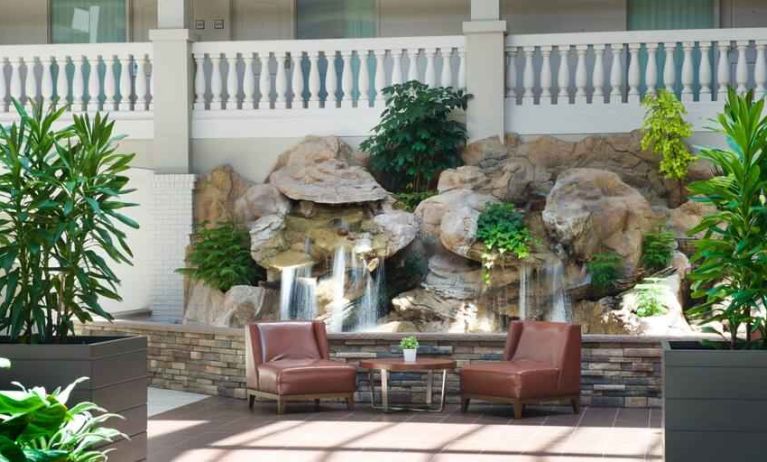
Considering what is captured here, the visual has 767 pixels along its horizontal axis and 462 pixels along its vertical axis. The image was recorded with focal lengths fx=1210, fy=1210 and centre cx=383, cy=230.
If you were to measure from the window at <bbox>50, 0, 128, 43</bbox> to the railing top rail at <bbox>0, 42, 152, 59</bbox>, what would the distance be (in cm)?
181

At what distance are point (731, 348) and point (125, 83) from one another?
9665mm

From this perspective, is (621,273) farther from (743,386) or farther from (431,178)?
(743,386)

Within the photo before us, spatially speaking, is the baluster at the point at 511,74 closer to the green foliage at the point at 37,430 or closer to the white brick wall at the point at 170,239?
the white brick wall at the point at 170,239

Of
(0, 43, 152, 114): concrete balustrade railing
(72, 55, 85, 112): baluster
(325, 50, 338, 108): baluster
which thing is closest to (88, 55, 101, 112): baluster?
(0, 43, 152, 114): concrete balustrade railing

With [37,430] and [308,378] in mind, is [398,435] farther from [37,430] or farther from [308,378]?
[37,430]

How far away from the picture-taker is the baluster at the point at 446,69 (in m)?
13.5

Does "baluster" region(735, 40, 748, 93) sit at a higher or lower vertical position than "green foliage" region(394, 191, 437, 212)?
higher

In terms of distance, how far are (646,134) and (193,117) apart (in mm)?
5099

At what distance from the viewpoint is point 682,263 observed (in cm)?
1128

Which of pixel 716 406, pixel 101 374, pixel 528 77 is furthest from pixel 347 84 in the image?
pixel 716 406

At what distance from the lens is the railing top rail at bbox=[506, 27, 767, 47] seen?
1310 centimetres

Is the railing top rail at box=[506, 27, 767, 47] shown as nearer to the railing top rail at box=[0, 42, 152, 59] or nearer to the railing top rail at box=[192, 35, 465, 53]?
the railing top rail at box=[192, 35, 465, 53]

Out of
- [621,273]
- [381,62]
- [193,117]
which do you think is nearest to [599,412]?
[621,273]

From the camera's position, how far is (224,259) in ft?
41.0
